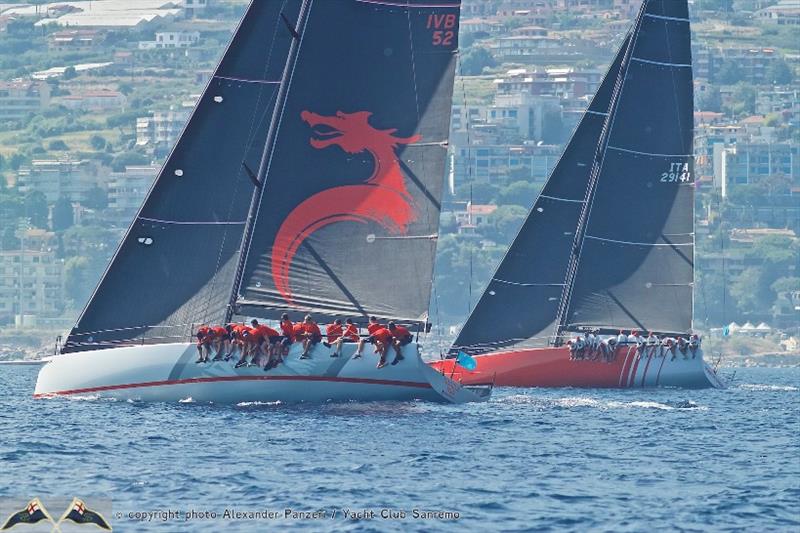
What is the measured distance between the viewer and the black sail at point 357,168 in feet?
137

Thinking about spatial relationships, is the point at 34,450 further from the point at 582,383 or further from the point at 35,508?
the point at 582,383

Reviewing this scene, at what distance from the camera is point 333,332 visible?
40.2 metres

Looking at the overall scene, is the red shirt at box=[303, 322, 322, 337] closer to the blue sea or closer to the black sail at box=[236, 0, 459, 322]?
the blue sea

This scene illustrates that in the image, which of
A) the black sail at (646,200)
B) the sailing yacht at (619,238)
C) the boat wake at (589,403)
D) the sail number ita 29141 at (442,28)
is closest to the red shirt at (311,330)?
the sail number ita 29141 at (442,28)

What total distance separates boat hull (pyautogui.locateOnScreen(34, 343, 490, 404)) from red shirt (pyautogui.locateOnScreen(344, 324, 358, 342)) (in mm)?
165

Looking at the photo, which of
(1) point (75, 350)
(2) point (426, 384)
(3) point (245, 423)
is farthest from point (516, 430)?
(1) point (75, 350)

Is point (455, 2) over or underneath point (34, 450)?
over

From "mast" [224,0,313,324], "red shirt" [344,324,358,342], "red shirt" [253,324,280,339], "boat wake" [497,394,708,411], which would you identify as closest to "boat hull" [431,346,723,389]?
"boat wake" [497,394,708,411]

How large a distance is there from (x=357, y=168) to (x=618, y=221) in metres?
15.9

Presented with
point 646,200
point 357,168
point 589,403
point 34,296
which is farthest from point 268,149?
point 34,296

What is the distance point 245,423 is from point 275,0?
8765 mm

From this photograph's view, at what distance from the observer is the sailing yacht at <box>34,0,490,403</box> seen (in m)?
41.8

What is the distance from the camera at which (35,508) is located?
27828mm

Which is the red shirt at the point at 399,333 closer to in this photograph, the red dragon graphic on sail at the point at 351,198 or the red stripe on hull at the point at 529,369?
the red dragon graphic on sail at the point at 351,198
